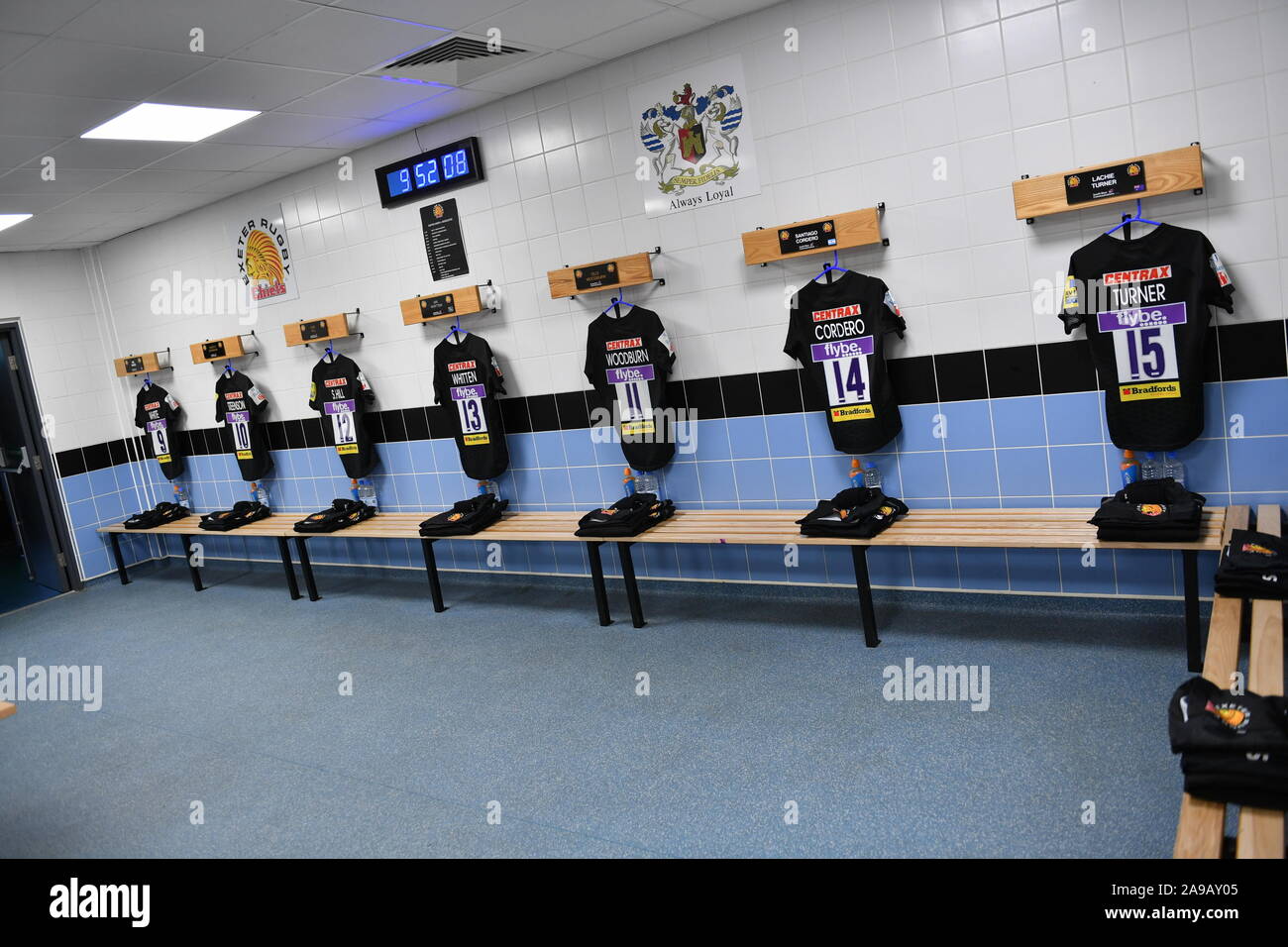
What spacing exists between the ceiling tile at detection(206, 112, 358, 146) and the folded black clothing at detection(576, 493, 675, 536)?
2537 mm

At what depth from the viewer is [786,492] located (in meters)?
4.57

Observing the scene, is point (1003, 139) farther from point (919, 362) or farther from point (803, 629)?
point (803, 629)

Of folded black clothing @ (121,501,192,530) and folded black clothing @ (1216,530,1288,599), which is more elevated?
folded black clothing @ (121,501,192,530)

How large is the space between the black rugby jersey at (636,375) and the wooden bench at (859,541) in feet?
1.40

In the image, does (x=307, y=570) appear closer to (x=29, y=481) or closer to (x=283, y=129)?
(x=283, y=129)

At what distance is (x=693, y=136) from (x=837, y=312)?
1144mm

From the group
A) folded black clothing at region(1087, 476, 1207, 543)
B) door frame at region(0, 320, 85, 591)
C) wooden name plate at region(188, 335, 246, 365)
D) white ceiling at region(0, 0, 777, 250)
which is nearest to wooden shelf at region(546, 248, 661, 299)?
white ceiling at region(0, 0, 777, 250)

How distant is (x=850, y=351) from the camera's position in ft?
13.4

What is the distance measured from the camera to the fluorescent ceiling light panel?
4152 mm


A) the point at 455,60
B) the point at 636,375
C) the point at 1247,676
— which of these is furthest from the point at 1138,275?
the point at 455,60

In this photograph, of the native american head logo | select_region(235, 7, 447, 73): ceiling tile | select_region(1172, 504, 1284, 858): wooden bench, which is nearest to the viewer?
select_region(1172, 504, 1284, 858): wooden bench

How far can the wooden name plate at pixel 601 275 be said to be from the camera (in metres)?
4.56

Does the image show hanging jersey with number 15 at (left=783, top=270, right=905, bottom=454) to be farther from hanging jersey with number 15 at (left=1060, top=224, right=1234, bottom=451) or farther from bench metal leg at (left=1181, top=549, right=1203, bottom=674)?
bench metal leg at (left=1181, top=549, right=1203, bottom=674)

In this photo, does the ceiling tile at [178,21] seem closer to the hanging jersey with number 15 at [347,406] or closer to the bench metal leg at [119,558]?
the hanging jersey with number 15 at [347,406]
